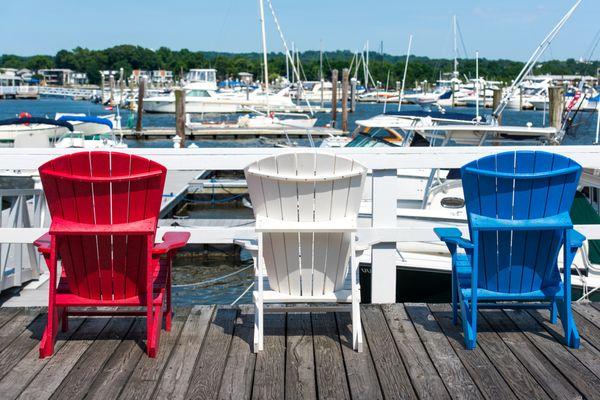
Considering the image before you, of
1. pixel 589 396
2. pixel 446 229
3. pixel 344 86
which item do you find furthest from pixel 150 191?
pixel 344 86

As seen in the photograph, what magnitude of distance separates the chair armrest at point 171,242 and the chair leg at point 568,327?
208 centimetres

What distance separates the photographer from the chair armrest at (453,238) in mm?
4312

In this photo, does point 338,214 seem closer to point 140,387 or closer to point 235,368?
point 235,368

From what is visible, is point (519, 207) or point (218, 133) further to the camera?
point (218, 133)

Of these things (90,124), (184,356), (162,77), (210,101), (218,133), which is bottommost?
(218,133)

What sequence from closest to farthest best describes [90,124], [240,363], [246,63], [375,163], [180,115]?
[240,363] < [375,163] < [90,124] < [180,115] < [246,63]

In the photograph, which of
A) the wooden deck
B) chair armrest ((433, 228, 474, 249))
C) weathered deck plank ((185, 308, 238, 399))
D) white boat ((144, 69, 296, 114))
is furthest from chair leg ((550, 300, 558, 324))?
white boat ((144, 69, 296, 114))

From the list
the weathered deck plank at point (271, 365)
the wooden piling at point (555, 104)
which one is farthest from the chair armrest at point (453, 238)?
the wooden piling at point (555, 104)

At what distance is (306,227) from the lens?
167 inches

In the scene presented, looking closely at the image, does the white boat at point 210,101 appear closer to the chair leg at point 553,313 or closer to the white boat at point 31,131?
the white boat at point 31,131

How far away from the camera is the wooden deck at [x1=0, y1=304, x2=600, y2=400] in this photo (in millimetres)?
3770

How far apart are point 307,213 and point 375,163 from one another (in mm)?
848

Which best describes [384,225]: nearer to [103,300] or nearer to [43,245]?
[103,300]

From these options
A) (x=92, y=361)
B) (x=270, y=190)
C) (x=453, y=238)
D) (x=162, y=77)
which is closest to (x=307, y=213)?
(x=270, y=190)
